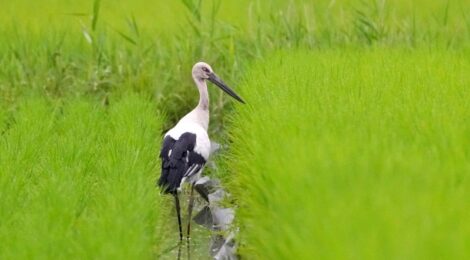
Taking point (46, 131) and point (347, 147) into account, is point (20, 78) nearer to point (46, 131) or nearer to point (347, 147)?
point (46, 131)

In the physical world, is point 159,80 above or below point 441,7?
below

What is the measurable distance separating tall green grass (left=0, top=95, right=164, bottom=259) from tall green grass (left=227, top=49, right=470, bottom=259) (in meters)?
0.44

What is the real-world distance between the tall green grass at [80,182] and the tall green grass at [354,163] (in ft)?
1.46

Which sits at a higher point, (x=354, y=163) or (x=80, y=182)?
(x=354, y=163)

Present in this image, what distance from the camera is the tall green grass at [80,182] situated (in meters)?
3.25

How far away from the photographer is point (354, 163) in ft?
11.2

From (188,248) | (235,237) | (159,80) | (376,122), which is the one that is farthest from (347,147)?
(159,80)

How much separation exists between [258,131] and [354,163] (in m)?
1.22

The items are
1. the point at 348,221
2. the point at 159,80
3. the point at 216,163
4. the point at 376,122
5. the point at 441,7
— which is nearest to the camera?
the point at 348,221

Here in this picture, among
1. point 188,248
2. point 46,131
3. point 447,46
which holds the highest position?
point 447,46

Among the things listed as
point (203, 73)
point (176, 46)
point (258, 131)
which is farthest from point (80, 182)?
point (176, 46)

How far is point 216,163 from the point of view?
620 centimetres

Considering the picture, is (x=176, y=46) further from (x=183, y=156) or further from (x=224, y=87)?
(x=183, y=156)

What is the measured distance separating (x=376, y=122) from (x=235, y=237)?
825 mm
